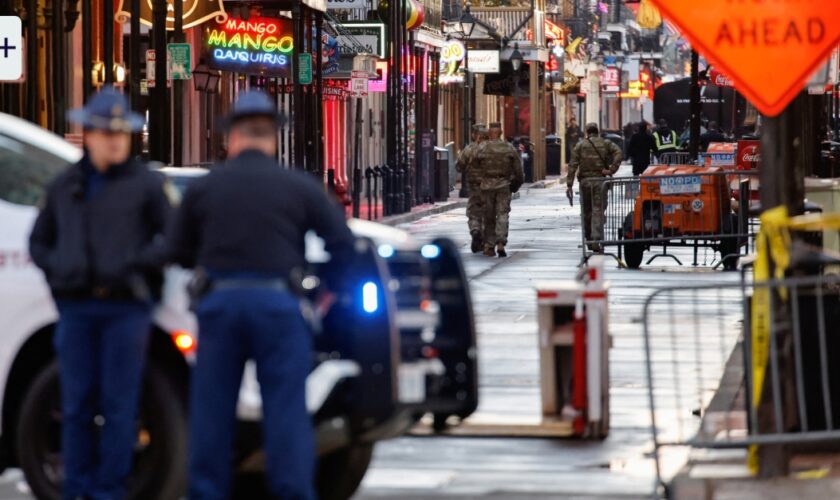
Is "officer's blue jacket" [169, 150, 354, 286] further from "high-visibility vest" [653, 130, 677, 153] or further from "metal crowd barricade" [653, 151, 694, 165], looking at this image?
"high-visibility vest" [653, 130, 677, 153]

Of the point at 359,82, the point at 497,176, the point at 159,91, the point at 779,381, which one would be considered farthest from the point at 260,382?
the point at 359,82

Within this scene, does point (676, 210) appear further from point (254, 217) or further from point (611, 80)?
point (611, 80)

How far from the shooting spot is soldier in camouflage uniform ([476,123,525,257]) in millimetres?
28922

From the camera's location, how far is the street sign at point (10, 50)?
65.9 ft

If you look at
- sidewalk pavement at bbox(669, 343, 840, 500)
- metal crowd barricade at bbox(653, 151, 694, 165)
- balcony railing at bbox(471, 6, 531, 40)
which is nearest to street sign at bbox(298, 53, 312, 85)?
metal crowd barricade at bbox(653, 151, 694, 165)

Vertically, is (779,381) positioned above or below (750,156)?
below

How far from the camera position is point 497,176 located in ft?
95.0

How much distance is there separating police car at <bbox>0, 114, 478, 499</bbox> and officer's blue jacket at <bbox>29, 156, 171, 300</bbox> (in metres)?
0.39

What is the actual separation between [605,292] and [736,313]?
742cm

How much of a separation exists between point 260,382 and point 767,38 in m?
3.25

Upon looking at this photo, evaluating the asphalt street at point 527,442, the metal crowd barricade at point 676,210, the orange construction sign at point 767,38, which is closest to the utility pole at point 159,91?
the asphalt street at point 527,442

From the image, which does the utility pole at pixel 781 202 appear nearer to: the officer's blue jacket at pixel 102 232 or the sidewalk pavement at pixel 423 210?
the officer's blue jacket at pixel 102 232

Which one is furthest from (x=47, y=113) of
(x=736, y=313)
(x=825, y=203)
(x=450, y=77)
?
(x=450, y=77)

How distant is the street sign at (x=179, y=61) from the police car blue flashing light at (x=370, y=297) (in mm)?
A: 18771
